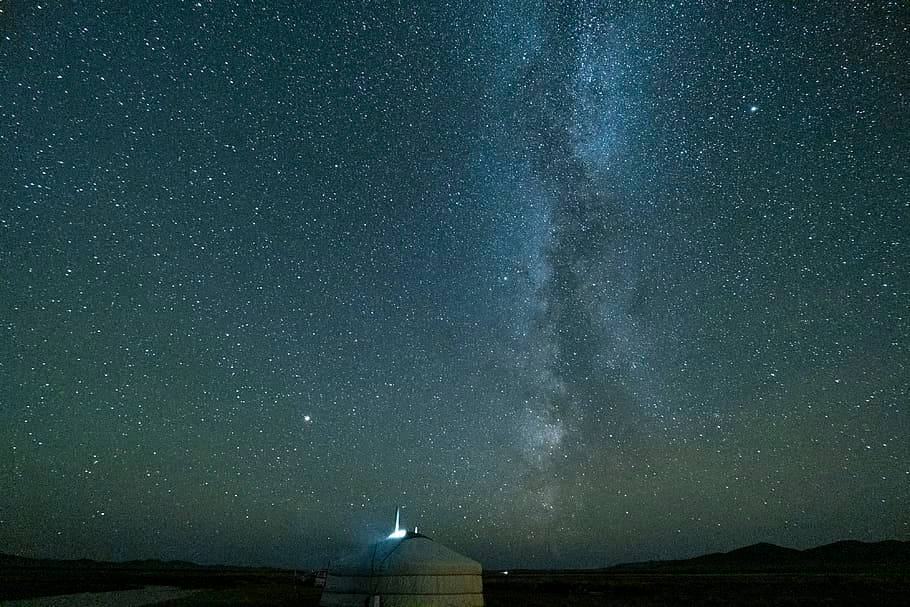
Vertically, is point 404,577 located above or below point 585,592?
below

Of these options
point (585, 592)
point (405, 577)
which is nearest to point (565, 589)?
point (585, 592)

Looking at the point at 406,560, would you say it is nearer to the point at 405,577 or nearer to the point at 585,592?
the point at 405,577

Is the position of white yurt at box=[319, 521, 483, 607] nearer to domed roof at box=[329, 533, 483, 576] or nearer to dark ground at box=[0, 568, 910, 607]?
domed roof at box=[329, 533, 483, 576]

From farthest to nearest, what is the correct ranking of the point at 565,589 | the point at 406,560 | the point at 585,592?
the point at 565,589
the point at 585,592
the point at 406,560

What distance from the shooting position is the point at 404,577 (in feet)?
73.2

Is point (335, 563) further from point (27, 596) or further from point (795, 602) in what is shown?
point (795, 602)

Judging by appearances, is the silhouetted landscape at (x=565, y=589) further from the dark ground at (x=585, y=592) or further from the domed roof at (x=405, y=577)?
the domed roof at (x=405, y=577)

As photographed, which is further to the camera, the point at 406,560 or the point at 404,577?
the point at 406,560

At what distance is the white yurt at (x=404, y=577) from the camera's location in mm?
22172

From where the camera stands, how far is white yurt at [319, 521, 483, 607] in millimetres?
22172

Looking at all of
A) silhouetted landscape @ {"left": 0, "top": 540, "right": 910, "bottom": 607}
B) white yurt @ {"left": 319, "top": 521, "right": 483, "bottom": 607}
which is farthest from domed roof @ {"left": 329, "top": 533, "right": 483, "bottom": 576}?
silhouetted landscape @ {"left": 0, "top": 540, "right": 910, "bottom": 607}

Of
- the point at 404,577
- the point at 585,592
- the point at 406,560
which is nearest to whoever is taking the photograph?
the point at 404,577

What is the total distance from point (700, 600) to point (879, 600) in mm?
10087

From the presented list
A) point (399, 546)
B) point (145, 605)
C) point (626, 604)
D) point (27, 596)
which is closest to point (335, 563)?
point (399, 546)
